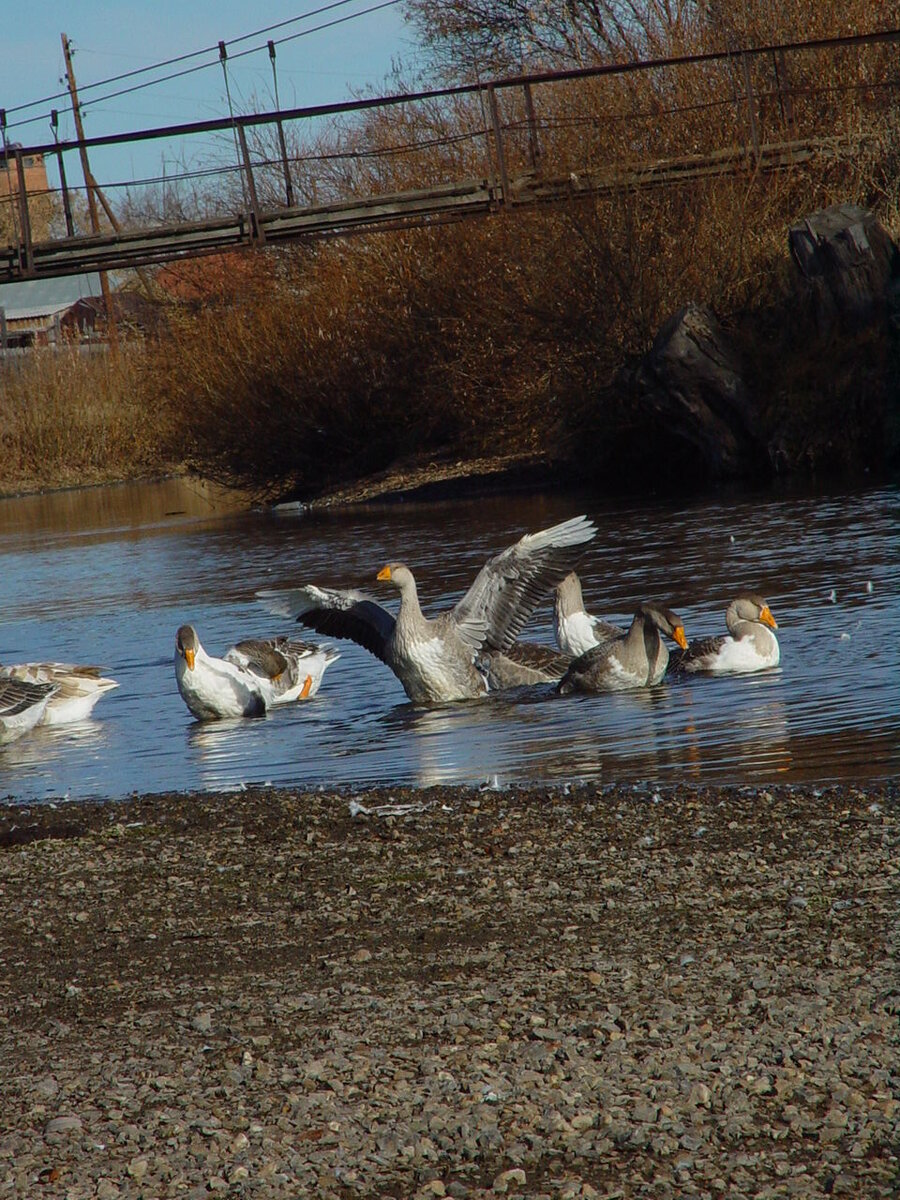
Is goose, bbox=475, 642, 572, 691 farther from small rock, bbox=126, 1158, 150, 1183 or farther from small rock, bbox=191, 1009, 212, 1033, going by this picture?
small rock, bbox=126, 1158, 150, 1183

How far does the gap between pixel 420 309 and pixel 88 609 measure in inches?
629

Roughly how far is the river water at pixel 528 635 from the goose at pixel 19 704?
6.1 inches

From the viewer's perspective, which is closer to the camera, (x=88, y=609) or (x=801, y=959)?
(x=801, y=959)

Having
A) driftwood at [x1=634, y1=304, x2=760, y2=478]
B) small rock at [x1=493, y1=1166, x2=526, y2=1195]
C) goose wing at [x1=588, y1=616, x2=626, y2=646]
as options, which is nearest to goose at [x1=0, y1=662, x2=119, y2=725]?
goose wing at [x1=588, y1=616, x2=626, y2=646]

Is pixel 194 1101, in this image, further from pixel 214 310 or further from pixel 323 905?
pixel 214 310

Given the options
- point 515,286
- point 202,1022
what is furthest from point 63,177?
point 202,1022

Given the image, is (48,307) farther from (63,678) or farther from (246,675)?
(246,675)

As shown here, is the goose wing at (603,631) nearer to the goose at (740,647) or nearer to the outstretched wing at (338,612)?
the goose at (740,647)

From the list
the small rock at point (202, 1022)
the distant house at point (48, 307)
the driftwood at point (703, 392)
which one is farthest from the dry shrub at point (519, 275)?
the distant house at point (48, 307)

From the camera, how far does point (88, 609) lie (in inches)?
751

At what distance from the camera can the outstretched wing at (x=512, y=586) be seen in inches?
463

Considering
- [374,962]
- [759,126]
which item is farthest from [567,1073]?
[759,126]

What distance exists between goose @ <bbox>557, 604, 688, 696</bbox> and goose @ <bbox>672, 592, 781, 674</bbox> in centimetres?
18

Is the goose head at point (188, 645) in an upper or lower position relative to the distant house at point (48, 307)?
lower
